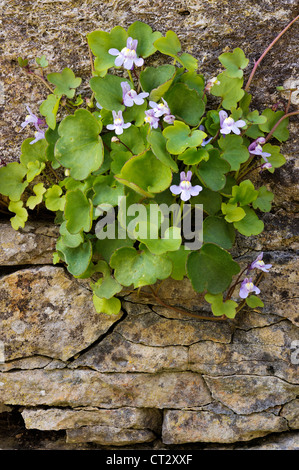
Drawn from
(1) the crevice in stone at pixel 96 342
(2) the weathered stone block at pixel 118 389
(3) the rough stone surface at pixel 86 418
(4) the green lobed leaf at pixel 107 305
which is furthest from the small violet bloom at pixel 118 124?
(3) the rough stone surface at pixel 86 418

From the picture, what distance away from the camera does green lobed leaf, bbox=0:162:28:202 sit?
1.68 meters

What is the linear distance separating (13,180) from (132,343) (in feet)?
2.55

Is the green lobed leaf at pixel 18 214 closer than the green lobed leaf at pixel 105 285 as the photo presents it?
No

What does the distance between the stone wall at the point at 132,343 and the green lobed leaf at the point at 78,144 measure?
312mm

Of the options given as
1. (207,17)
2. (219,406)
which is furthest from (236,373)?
(207,17)

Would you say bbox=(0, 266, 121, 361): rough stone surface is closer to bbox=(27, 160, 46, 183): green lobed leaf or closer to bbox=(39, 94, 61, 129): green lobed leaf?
bbox=(27, 160, 46, 183): green lobed leaf

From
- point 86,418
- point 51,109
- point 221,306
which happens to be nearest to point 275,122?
point 221,306

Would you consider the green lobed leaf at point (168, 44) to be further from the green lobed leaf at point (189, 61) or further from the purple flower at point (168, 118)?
the purple flower at point (168, 118)

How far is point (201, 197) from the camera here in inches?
61.7

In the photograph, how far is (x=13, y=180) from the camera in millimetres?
1694

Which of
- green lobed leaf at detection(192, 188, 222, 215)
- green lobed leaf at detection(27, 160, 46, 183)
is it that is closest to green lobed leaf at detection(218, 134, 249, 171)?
green lobed leaf at detection(192, 188, 222, 215)

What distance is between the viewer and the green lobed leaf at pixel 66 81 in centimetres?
159

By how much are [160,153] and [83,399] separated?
3.35ft

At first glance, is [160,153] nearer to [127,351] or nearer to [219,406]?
[127,351]
